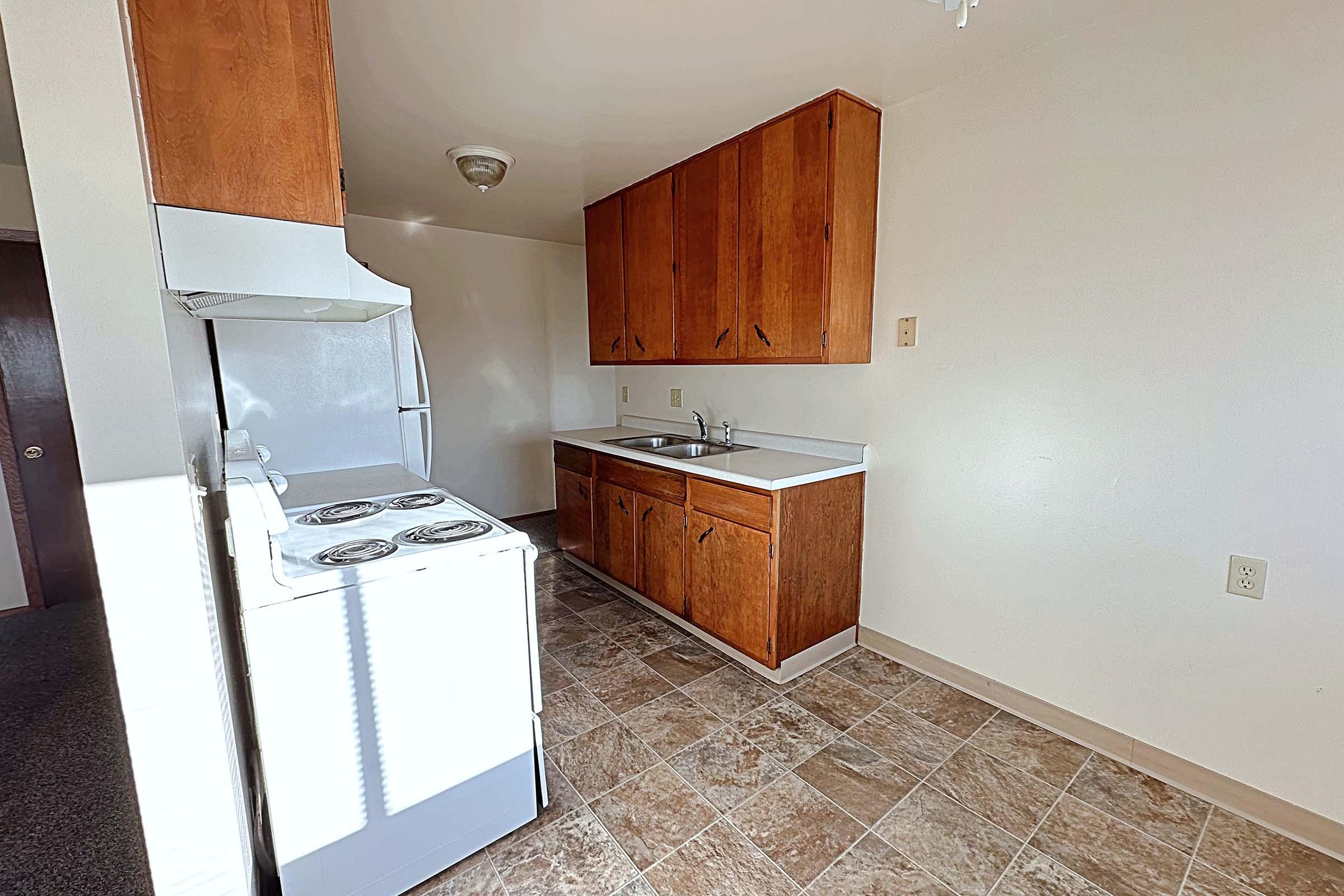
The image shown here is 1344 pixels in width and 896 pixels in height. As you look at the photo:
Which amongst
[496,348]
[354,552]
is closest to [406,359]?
[354,552]

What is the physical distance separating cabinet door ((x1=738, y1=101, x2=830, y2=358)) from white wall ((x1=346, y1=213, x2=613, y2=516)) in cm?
248

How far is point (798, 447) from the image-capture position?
282 cm

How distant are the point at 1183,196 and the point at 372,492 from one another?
2780 millimetres

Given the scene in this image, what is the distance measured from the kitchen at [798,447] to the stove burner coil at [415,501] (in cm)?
9

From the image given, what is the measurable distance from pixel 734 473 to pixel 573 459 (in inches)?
56.7

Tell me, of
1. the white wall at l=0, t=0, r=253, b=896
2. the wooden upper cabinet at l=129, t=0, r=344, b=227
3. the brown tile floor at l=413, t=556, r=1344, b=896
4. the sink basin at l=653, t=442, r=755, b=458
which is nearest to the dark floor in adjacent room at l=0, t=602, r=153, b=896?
the white wall at l=0, t=0, r=253, b=896

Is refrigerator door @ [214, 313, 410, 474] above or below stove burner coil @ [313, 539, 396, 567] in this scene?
above

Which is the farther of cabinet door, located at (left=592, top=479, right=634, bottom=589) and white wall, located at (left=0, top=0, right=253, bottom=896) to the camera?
cabinet door, located at (left=592, top=479, right=634, bottom=589)

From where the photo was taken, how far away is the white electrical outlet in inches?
90.8

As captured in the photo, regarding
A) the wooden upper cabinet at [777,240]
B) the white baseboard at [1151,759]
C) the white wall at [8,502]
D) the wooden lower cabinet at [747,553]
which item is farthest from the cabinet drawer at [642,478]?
the white wall at [8,502]

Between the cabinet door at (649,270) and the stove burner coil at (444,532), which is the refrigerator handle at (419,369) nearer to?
the cabinet door at (649,270)

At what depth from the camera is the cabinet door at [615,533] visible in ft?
10.0

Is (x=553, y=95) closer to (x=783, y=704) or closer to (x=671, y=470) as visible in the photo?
(x=671, y=470)

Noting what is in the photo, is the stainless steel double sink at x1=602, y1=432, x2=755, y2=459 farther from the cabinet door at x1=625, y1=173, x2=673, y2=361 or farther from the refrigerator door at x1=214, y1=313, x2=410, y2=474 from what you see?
the refrigerator door at x1=214, y1=313, x2=410, y2=474
